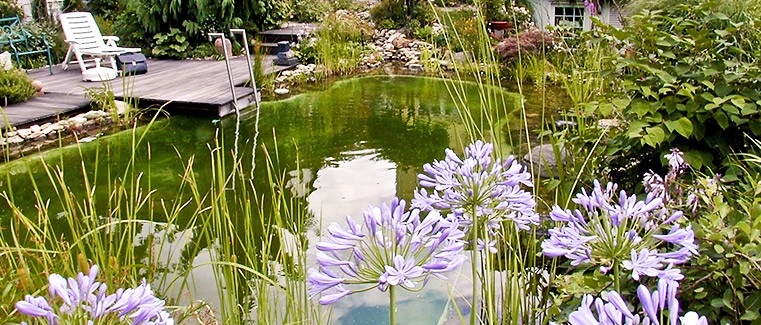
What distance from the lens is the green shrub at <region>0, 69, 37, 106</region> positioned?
592 cm

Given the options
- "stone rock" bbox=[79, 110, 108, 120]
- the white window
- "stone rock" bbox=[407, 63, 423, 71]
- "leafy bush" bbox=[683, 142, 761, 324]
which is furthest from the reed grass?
the white window

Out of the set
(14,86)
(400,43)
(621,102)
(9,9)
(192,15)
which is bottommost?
(400,43)

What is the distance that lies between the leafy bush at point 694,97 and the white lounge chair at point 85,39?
6.82 metres

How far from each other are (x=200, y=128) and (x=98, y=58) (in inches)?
99.4

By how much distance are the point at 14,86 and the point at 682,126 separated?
6041 millimetres

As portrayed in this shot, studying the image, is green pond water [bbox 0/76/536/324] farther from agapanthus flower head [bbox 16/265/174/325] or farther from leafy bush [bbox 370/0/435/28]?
leafy bush [bbox 370/0/435/28]

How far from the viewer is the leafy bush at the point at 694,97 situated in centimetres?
240

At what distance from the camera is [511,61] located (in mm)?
8727

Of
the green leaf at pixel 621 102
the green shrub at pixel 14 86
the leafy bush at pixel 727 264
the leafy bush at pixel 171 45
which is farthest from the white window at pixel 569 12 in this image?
the leafy bush at pixel 727 264

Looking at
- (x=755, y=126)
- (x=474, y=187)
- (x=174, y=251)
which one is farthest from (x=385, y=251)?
(x=755, y=126)

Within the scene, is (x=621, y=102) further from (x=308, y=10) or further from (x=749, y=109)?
(x=308, y=10)

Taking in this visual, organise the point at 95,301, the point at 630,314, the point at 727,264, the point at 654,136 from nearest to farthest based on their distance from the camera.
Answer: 1. the point at 630,314
2. the point at 95,301
3. the point at 727,264
4. the point at 654,136

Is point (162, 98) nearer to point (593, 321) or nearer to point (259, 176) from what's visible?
point (259, 176)

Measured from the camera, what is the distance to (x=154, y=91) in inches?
269
